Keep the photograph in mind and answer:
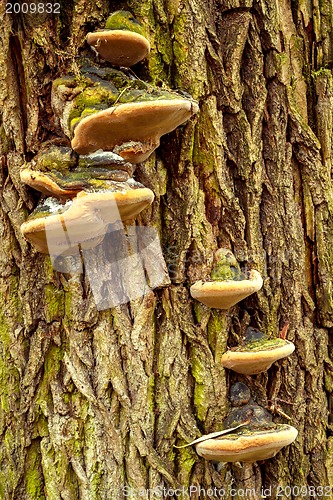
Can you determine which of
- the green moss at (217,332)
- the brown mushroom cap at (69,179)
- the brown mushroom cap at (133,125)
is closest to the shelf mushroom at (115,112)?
the brown mushroom cap at (133,125)

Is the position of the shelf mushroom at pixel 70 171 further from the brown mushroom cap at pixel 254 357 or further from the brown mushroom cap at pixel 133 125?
the brown mushroom cap at pixel 254 357

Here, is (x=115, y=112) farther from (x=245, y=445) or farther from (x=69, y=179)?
(x=245, y=445)

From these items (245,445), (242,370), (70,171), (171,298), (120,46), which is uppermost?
(120,46)

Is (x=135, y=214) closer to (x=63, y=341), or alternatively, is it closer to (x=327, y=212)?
(x=63, y=341)

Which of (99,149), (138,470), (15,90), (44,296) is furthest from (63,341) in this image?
(15,90)

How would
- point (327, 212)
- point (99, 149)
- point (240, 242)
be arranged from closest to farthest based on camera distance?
point (99, 149), point (240, 242), point (327, 212)

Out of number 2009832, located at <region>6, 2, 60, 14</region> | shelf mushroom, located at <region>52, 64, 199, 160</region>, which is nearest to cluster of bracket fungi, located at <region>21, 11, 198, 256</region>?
shelf mushroom, located at <region>52, 64, 199, 160</region>

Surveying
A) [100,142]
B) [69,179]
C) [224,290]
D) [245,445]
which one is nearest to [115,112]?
[100,142]
